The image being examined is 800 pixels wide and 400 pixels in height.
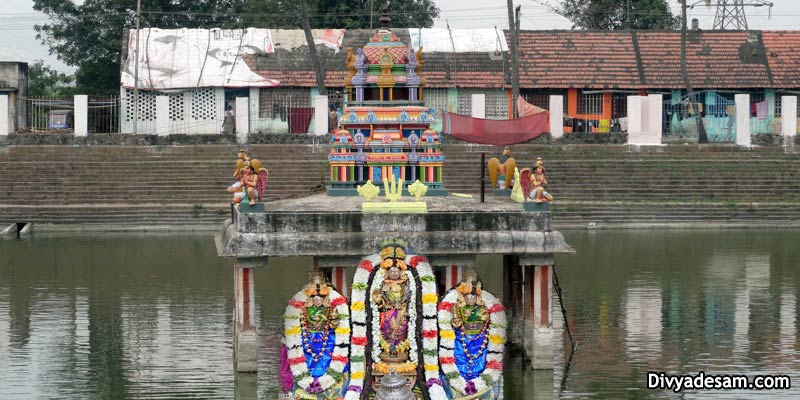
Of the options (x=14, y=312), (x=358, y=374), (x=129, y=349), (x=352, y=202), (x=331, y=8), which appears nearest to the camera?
(x=358, y=374)

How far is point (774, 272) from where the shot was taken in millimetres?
28828

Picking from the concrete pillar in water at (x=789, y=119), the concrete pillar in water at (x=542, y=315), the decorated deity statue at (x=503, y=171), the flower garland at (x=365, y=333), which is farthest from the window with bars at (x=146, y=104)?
the flower garland at (x=365, y=333)

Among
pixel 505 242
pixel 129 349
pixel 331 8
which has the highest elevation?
pixel 331 8

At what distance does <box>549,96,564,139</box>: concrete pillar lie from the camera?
42.1m

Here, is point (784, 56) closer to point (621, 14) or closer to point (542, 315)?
point (621, 14)

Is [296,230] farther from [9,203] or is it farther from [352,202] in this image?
[9,203]

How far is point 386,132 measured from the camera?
2141 centimetres

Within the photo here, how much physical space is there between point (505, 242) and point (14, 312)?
10.7m

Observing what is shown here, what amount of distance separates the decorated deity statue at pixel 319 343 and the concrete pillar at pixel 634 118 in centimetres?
2628

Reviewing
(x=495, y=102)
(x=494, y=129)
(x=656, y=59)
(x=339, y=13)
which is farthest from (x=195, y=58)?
(x=494, y=129)

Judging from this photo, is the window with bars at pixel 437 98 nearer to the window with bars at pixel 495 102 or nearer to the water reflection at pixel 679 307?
the window with bars at pixel 495 102

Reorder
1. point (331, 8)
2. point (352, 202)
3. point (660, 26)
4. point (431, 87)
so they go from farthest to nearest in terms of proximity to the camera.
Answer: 1. point (660, 26)
2. point (331, 8)
3. point (431, 87)
4. point (352, 202)

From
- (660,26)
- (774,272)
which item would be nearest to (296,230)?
(774,272)

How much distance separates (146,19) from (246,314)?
38.8 meters
